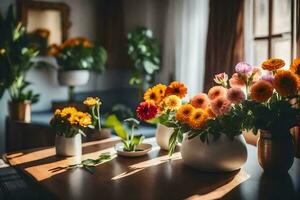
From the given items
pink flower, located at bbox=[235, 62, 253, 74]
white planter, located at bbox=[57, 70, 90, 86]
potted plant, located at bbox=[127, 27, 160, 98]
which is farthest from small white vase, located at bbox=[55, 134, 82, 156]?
white planter, located at bbox=[57, 70, 90, 86]

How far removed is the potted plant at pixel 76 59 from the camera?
3.94 metres

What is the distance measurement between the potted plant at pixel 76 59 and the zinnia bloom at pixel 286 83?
2921mm

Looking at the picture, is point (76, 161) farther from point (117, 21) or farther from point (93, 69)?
point (117, 21)

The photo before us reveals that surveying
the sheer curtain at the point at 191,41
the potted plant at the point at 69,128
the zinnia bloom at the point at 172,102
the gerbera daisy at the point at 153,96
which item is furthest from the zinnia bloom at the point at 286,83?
the sheer curtain at the point at 191,41

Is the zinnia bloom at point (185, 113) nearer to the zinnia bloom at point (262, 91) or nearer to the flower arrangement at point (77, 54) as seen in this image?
the zinnia bloom at point (262, 91)

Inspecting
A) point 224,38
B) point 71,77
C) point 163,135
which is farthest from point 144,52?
point 163,135

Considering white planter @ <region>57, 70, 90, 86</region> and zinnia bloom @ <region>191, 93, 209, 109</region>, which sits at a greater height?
white planter @ <region>57, 70, 90, 86</region>

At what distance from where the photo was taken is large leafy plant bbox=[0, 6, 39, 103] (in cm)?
364

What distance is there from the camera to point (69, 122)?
163 cm

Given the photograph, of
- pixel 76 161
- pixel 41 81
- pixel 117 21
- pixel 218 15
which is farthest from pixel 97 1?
pixel 76 161

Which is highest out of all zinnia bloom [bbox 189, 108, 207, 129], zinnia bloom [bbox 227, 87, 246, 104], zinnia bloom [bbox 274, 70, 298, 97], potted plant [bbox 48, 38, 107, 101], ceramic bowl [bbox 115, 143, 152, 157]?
potted plant [bbox 48, 38, 107, 101]

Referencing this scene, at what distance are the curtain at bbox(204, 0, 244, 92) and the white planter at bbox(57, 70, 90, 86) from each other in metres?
1.45

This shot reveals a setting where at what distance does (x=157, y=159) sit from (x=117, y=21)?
3086 millimetres

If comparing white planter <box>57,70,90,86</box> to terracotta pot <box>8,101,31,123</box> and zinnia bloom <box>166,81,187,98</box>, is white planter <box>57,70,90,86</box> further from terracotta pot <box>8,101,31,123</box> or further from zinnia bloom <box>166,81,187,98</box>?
zinnia bloom <box>166,81,187,98</box>
